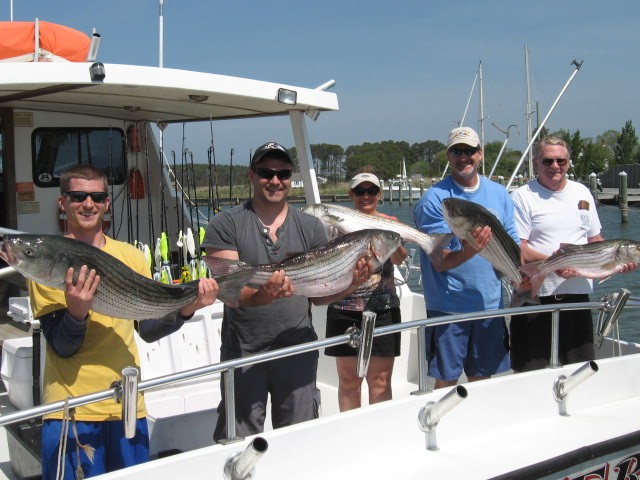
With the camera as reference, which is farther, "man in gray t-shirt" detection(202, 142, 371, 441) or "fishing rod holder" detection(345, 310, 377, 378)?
"man in gray t-shirt" detection(202, 142, 371, 441)

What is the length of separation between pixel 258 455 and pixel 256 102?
3.50 m

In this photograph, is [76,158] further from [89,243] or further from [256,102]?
[89,243]

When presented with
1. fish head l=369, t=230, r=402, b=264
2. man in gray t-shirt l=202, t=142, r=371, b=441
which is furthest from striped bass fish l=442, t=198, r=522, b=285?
man in gray t-shirt l=202, t=142, r=371, b=441

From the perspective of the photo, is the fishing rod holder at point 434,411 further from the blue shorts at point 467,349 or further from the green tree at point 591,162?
the green tree at point 591,162

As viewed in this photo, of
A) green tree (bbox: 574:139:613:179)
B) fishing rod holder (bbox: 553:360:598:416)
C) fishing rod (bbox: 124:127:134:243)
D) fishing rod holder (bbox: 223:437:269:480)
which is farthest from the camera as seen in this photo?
green tree (bbox: 574:139:613:179)

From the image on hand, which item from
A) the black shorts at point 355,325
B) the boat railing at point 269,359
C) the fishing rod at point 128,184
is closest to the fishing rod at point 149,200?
the fishing rod at point 128,184

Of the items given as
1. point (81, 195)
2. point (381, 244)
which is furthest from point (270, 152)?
point (81, 195)

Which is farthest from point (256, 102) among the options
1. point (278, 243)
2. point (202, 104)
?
point (278, 243)

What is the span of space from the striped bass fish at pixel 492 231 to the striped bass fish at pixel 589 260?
0.64ft

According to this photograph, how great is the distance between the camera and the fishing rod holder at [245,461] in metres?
2.90

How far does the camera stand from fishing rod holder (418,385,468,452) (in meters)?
3.43

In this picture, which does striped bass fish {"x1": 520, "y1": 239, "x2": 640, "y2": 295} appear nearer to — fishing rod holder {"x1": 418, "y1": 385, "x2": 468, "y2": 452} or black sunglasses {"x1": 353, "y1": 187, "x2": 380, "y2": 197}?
black sunglasses {"x1": 353, "y1": 187, "x2": 380, "y2": 197}

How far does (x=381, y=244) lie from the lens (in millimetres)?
3848

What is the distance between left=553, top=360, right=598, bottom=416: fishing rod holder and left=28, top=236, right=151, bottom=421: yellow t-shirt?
230 centimetres
